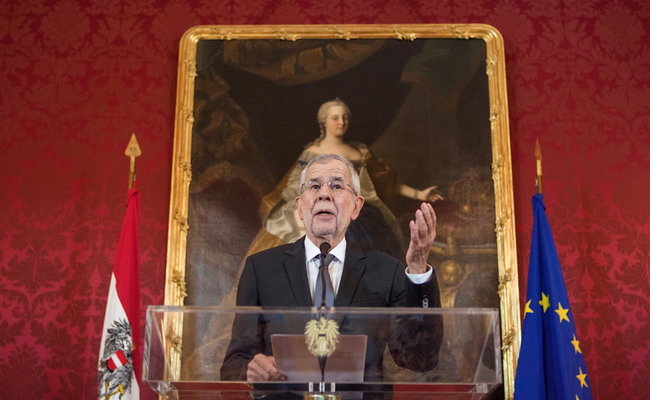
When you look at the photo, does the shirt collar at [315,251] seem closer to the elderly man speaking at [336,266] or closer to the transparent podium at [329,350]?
the elderly man speaking at [336,266]

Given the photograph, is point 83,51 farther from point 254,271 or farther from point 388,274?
point 388,274

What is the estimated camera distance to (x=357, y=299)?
9.28 ft

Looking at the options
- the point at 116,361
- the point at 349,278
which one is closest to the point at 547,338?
the point at 349,278

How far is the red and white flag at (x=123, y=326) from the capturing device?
11.0 ft

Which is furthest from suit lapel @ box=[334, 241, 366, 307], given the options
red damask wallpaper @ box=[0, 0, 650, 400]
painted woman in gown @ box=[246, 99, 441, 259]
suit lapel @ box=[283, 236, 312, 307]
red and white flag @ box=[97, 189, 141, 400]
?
red damask wallpaper @ box=[0, 0, 650, 400]

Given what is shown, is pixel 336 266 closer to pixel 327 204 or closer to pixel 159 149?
pixel 327 204

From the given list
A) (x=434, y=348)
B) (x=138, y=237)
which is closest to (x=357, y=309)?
(x=434, y=348)

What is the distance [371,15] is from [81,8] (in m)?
2.16

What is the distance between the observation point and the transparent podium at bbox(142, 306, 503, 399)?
194 centimetres

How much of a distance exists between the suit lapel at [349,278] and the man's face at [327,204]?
149 millimetres

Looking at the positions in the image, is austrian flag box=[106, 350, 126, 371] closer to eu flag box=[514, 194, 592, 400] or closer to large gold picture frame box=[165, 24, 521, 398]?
large gold picture frame box=[165, 24, 521, 398]

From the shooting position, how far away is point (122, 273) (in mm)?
3777

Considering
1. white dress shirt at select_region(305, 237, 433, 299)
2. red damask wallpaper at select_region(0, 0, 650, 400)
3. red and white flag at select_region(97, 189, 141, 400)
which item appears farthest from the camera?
red damask wallpaper at select_region(0, 0, 650, 400)

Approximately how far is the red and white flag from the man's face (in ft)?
3.95
